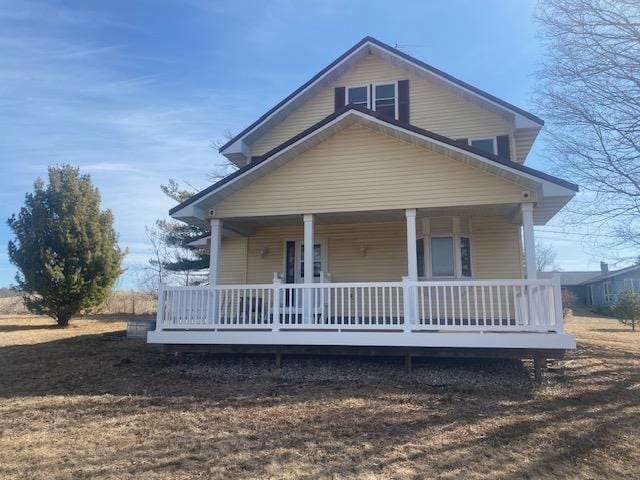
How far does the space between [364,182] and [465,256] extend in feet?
12.3

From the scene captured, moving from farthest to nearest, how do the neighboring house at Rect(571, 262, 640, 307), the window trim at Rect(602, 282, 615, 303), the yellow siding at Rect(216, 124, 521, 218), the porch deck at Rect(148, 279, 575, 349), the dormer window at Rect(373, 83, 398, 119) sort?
the window trim at Rect(602, 282, 615, 303) < the neighboring house at Rect(571, 262, 640, 307) < the dormer window at Rect(373, 83, 398, 119) < the yellow siding at Rect(216, 124, 521, 218) < the porch deck at Rect(148, 279, 575, 349)

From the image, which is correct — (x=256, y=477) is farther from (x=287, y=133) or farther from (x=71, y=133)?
(x=71, y=133)

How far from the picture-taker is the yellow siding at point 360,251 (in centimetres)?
1161

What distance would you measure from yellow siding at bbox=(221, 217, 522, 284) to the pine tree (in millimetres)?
9767

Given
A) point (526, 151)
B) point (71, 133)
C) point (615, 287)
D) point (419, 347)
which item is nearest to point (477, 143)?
point (526, 151)

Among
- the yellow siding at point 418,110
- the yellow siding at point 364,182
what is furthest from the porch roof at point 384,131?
the yellow siding at point 418,110

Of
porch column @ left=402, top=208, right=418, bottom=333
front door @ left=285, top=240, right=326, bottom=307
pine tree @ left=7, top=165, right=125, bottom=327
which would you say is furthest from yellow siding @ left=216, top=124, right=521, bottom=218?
pine tree @ left=7, top=165, right=125, bottom=327

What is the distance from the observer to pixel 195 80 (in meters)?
15.2

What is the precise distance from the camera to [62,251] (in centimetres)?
2000

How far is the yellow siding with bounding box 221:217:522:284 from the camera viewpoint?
11.6 meters

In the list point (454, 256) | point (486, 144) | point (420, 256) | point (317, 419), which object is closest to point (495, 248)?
point (454, 256)

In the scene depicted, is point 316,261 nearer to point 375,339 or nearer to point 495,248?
point 375,339

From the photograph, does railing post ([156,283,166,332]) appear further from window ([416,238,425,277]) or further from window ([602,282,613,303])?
window ([602,282,613,303])

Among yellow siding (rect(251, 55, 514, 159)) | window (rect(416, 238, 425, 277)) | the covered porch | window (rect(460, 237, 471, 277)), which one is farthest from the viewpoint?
yellow siding (rect(251, 55, 514, 159))
